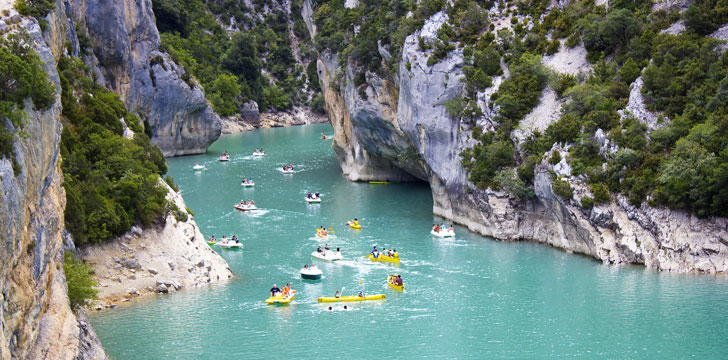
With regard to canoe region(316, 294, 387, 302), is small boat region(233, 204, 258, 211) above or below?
above

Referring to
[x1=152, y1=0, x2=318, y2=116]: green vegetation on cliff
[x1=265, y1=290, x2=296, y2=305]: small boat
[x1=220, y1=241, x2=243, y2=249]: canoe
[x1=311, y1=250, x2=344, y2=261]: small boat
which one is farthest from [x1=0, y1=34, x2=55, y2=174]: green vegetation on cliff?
[x1=152, y1=0, x2=318, y2=116]: green vegetation on cliff

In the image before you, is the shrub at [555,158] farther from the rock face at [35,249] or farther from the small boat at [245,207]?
the rock face at [35,249]

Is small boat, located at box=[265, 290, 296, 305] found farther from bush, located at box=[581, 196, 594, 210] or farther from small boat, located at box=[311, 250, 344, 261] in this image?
bush, located at box=[581, 196, 594, 210]

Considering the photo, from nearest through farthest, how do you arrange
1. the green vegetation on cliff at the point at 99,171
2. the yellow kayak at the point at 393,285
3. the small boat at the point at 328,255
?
the green vegetation on cliff at the point at 99,171 → the yellow kayak at the point at 393,285 → the small boat at the point at 328,255

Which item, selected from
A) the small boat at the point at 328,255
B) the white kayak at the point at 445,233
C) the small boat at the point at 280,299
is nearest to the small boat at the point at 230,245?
the small boat at the point at 328,255

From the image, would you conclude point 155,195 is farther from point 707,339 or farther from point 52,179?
point 707,339
